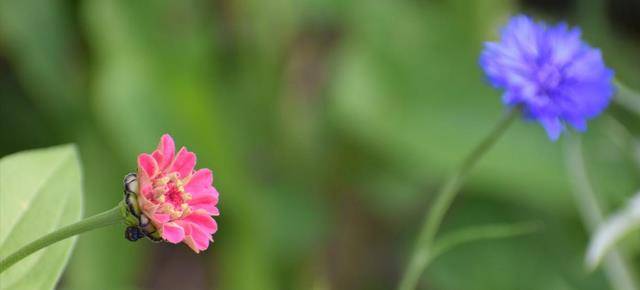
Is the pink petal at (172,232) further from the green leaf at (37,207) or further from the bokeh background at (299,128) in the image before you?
the bokeh background at (299,128)

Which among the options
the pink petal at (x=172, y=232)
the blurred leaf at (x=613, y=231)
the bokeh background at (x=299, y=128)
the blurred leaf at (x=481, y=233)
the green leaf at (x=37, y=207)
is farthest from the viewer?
the bokeh background at (x=299, y=128)

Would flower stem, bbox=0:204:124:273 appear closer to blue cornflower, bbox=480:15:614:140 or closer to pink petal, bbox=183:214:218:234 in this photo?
pink petal, bbox=183:214:218:234

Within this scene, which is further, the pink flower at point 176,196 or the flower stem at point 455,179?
the flower stem at point 455,179

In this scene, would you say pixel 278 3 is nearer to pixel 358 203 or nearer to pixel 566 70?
pixel 358 203

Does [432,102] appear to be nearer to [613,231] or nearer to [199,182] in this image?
[613,231]

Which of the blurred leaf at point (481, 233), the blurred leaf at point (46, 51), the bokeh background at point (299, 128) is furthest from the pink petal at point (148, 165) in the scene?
the blurred leaf at point (46, 51)

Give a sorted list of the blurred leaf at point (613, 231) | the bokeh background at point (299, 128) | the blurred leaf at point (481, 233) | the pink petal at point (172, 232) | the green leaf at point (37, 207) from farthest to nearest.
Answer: the bokeh background at point (299, 128) → the blurred leaf at point (613, 231) → the blurred leaf at point (481, 233) → the green leaf at point (37, 207) → the pink petal at point (172, 232)
